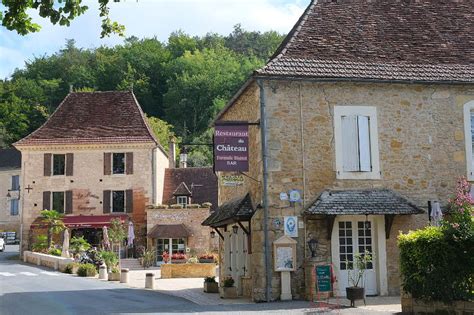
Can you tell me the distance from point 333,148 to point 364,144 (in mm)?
859

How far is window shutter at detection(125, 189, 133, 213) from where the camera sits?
131ft

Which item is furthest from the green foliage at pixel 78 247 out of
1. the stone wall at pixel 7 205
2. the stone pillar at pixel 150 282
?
the stone wall at pixel 7 205

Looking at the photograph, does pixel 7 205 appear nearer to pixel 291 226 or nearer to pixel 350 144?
pixel 291 226

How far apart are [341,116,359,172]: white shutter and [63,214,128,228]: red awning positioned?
24.3m

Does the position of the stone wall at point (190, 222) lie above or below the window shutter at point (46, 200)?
below

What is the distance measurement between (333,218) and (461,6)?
28.6 feet

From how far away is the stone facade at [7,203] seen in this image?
60344 mm

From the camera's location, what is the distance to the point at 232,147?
1698cm

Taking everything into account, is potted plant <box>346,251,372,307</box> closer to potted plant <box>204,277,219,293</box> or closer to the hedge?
the hedge

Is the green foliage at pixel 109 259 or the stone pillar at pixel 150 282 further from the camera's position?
the green foliage at pixel 109 259

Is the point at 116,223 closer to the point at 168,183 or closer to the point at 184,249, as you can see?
the point at 184,249

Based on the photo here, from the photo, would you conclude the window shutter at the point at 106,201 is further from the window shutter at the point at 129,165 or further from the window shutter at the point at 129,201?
the window shutter at the point at 129,165

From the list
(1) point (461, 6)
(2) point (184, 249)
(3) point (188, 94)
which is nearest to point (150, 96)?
(3) point (188, 94)

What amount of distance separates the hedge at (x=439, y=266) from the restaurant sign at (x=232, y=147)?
17.6 feet
